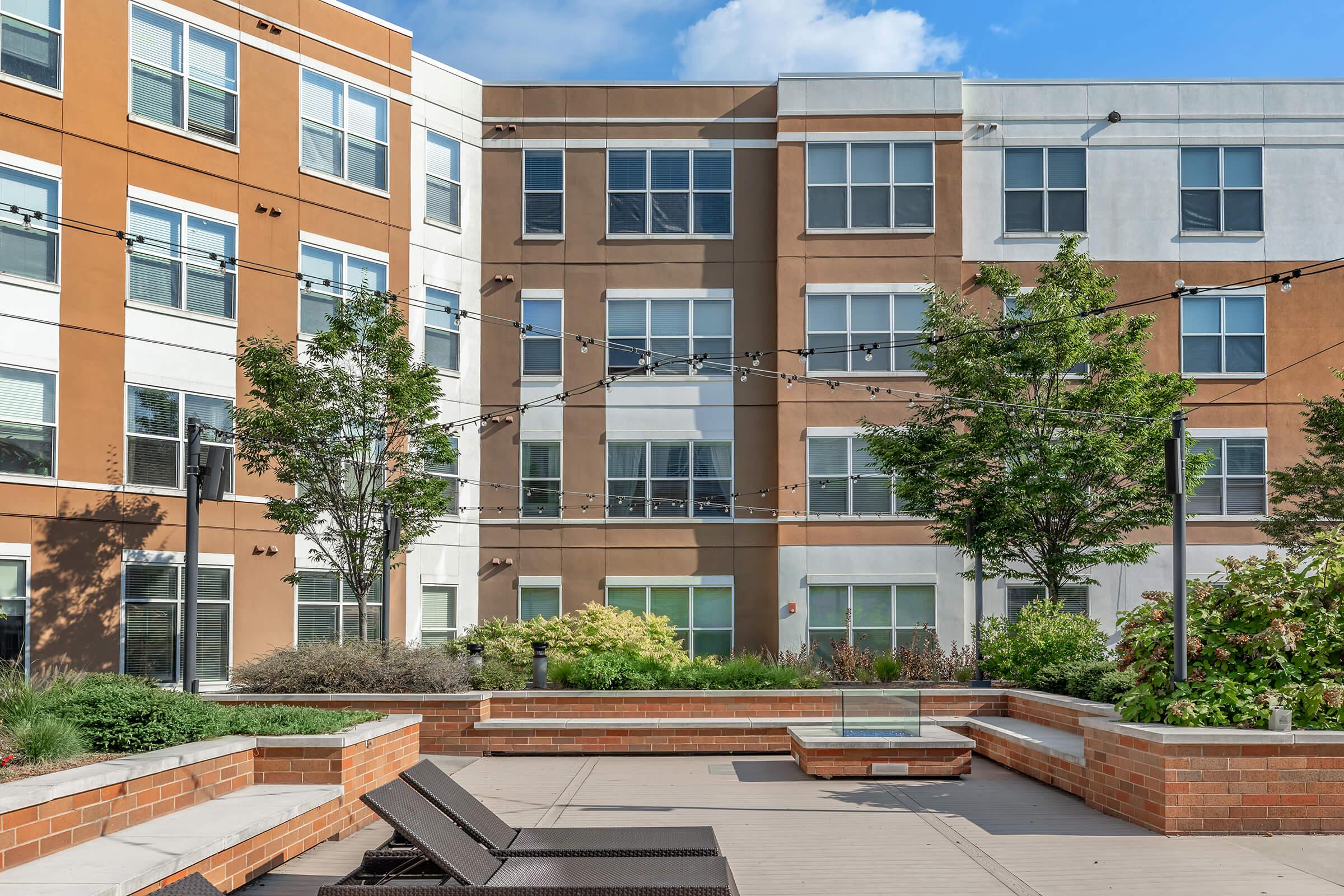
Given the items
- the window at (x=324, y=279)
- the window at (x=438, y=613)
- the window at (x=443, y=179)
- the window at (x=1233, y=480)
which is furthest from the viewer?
the window at (x=1233, y=480)

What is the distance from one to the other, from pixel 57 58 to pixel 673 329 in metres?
12.5

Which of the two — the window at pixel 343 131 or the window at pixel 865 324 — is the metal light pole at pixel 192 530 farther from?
the window at pixel 865 324

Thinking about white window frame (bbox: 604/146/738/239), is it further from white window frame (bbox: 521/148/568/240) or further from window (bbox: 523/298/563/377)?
window (bbox: 523/298/563/377)

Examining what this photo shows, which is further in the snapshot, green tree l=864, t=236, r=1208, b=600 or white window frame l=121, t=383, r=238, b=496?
white window frame l=121, t=383, r=238, b=496

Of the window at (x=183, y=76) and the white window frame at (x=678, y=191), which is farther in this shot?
the white window frame at (x=678, y=191)

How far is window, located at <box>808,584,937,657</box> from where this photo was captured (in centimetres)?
2519

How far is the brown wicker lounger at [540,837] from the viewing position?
775cm

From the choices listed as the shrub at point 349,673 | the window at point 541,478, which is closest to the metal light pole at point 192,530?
the shrub at point 349,673

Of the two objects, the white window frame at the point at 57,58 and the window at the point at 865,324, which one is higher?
the white window frame at the point at 57,58

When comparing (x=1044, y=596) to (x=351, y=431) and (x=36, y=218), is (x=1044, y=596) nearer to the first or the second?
(x=351, y=431)

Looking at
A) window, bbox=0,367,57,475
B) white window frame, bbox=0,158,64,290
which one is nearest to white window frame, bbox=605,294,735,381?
white window frame, bbox=0,158,64,290

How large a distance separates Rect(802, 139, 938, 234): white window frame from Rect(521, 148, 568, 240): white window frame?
5.17 metres

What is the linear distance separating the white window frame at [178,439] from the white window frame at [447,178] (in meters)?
6.27

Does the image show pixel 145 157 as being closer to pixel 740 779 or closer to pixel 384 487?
pixel 384 487
